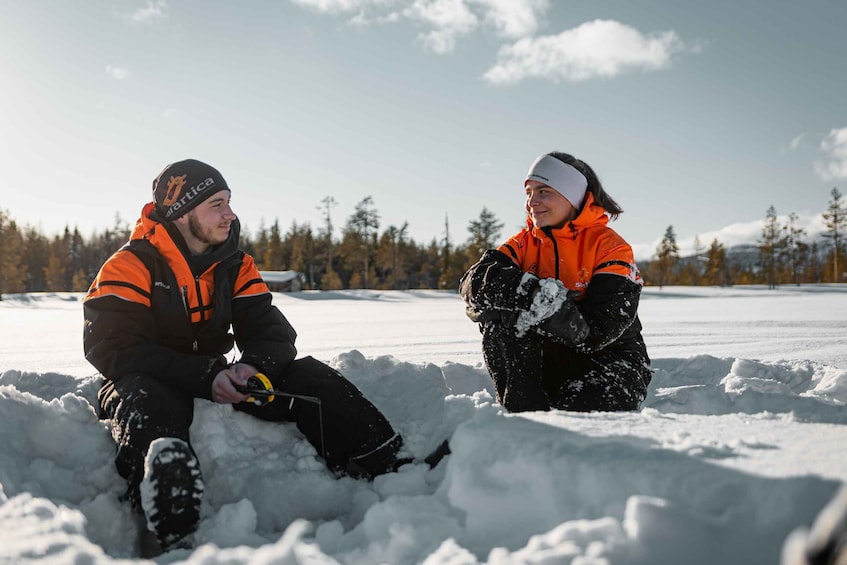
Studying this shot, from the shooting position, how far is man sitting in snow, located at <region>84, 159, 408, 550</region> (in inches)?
75.5

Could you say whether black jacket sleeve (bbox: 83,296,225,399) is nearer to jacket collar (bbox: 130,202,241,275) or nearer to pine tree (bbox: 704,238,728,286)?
jacket collar (bbox: 130,202,241,275)

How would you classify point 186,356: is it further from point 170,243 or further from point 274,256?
point 274,256

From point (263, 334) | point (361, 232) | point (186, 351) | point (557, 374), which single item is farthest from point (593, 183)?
point (361, 232)

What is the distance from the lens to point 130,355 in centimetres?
234

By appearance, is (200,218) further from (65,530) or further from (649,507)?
(649,507)

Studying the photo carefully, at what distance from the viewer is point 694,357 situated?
4.55 m

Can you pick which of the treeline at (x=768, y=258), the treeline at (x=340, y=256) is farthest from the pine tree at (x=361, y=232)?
the treeline at (x=768, y=258)

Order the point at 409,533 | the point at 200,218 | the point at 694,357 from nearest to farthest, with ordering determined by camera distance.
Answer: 1. the point at 409,533
2. the point at 200,218
3. the point at 694,357

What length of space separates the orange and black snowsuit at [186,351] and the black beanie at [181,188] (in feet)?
0.28

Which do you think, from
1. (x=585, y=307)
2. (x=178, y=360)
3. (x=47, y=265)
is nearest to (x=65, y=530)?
(x=178, y=360)

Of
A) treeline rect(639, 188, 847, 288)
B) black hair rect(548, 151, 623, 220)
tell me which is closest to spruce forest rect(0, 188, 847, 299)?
treeline rect(639, 188, 847, 288)

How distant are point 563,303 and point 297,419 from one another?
1.33 meters

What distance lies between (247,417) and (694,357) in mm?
3715

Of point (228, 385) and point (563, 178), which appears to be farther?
point (563, 178)
